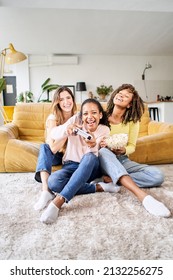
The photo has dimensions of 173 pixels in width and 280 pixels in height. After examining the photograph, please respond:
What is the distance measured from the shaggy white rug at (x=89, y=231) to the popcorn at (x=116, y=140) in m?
0.30

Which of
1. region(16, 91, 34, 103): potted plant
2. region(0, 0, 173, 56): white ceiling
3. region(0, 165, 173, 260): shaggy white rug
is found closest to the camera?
region(0, 165, 173, 260): shaggy white rug

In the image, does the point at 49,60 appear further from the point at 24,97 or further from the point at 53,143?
the point at 53,143

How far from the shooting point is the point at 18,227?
38.2 inches

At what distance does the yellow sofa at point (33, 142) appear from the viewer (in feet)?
6.01

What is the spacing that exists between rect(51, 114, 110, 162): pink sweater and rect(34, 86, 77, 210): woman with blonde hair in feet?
0.15

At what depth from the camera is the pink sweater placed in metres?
1.30

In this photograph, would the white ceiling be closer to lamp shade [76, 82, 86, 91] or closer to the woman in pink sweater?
lamp shade [76, 82, 86, 91]

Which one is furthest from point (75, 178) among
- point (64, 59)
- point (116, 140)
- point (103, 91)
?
point (64, 59)

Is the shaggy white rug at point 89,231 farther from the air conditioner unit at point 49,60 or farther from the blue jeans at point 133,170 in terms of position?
the air conditioner unit at point 49,60

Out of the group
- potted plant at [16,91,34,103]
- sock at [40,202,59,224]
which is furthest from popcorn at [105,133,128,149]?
potted plant at [16,91,34,103]

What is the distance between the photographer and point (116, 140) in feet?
4.51

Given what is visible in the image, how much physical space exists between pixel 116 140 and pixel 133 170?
246mm
